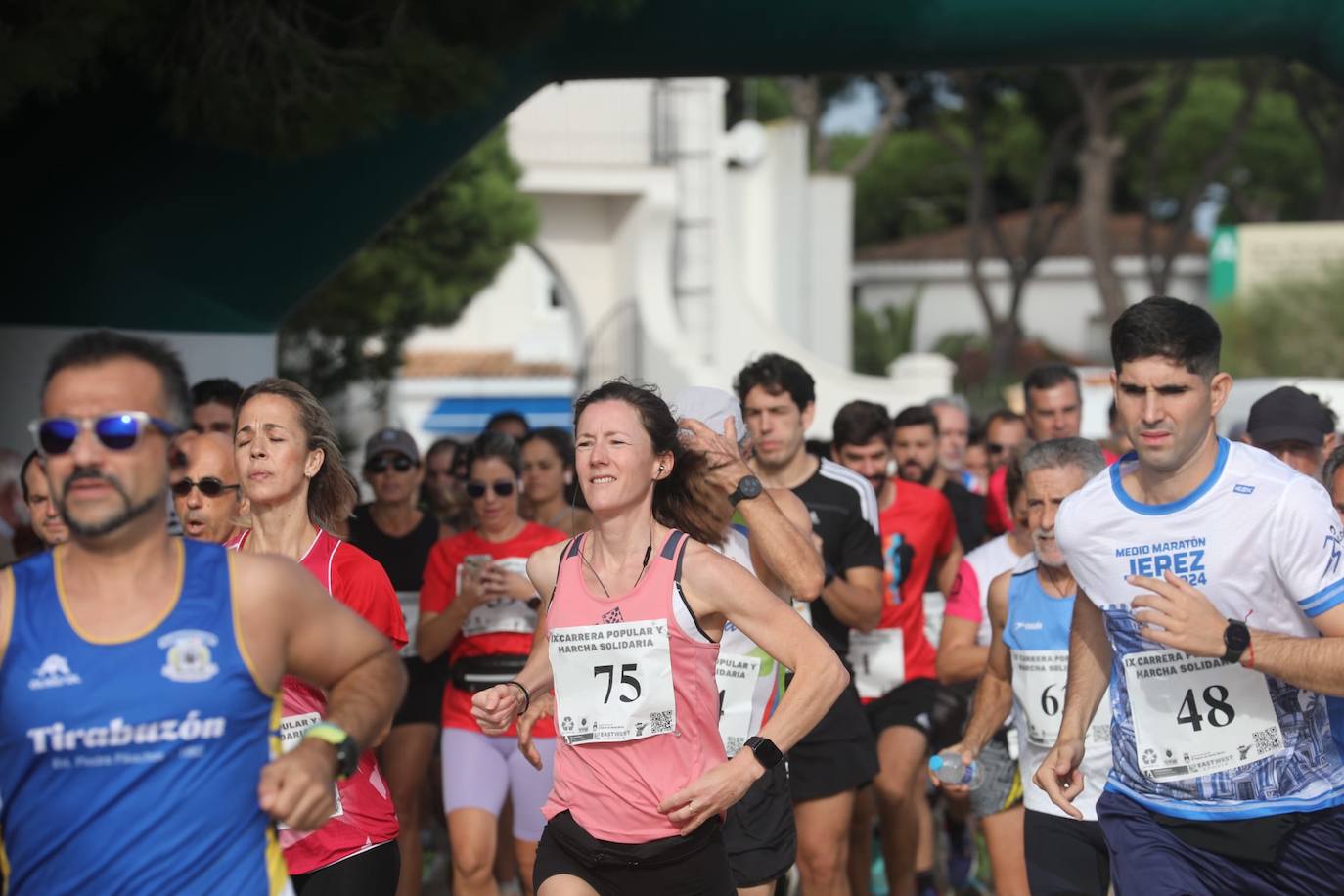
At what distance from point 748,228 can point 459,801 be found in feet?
69.5

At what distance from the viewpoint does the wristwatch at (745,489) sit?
17.6ft

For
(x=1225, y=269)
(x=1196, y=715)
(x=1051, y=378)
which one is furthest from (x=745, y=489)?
(x=1225, y=269)

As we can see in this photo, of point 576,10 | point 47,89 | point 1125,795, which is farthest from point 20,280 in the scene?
point 1125,795

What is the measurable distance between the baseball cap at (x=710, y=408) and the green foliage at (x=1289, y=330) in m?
26.1

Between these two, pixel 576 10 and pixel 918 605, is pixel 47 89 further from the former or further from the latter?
pixel 918 605

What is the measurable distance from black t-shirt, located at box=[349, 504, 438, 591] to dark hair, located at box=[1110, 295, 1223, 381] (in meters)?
4.08

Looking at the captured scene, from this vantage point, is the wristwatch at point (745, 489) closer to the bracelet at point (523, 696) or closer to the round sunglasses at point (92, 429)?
the bracelet at point (523, 696)

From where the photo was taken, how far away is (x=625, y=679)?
14.9ft

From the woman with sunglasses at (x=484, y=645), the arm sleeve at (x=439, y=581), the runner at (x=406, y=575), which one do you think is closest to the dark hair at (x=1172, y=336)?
the woman with sunglasses at (x=484, y=645)

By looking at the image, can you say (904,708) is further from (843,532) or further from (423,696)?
(423,696)

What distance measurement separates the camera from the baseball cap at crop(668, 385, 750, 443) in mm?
5828

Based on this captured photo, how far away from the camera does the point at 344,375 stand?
16.2m

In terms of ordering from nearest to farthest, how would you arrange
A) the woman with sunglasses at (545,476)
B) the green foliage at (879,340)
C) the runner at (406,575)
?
the runner at (406,575)
the woman with sunglasses at (545,476)
the green foliage at (879,340)

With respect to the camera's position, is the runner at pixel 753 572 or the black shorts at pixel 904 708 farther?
the black shorts at pixel 904 708
